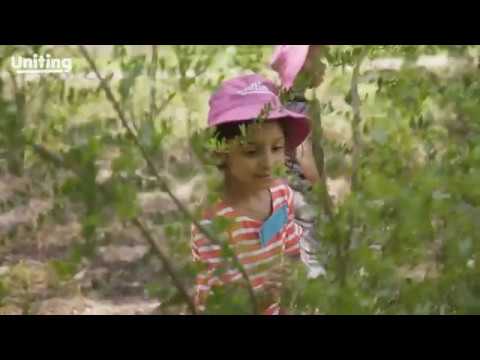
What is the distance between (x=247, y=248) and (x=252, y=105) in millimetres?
407

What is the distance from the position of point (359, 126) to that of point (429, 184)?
429mm

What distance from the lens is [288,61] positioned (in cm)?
233

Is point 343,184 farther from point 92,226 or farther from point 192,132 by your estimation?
point 92,226

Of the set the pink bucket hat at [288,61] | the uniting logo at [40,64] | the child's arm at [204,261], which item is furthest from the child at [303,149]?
the uniting logo at [40,64]

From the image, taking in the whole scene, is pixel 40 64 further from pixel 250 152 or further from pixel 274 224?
pixel 274 224

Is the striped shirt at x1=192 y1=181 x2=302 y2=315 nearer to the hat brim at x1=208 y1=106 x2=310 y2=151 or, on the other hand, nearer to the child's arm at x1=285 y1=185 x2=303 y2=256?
the child's arm at x1=285 y1=185 x2=303 y2=256

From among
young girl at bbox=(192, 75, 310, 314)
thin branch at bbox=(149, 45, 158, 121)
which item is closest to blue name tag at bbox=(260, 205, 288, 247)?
young girl at bbox=(192, 75, 310, 314)

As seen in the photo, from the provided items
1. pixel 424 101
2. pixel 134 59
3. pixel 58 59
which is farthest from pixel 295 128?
pixel 58 59

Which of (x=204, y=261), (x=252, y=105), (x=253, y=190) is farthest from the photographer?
(x=253, y=190)

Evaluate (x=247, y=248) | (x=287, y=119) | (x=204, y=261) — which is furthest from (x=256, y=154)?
(x=204, y=261)

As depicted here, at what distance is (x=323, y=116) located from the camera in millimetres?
2197

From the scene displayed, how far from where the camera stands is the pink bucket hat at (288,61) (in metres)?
2.20

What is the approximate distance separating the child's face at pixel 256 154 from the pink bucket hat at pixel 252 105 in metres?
0.03

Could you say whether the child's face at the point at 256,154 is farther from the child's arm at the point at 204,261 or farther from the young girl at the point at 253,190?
the child's arm at the point at 204,261
